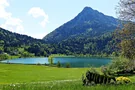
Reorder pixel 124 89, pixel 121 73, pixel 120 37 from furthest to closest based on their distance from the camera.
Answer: pixel 121 73 → pixel 120 37 → pixel 124 89

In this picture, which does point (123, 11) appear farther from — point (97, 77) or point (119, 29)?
point (97, 77)

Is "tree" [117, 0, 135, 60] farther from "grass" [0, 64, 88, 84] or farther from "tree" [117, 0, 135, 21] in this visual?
"grass" [0, 64, 88, 84]

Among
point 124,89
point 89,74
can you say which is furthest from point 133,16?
point 124,89

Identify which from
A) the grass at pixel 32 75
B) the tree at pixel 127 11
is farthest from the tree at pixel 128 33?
the grass at pixel 32 75

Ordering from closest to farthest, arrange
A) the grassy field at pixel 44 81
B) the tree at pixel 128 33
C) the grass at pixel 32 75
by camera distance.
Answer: the grassy field at pixel 44 81 < the tree at pixel 128 33 < the grass at pixel 32 75

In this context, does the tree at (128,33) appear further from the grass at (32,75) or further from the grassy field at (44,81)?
the grass at (32,75)

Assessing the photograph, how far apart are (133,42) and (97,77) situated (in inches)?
325

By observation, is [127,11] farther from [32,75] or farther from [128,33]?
[32,75]

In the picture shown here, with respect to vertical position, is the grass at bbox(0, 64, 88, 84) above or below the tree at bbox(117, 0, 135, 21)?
below

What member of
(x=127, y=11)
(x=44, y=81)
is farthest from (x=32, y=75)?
(x=127, y=11)

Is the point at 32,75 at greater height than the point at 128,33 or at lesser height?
lesser

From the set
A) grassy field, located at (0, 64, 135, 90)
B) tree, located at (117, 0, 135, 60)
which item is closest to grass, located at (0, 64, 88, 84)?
grassy field, located at (0, 64, 135, 90)

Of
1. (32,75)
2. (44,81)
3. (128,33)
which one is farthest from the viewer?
(32,75)

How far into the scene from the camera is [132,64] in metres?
29.5
